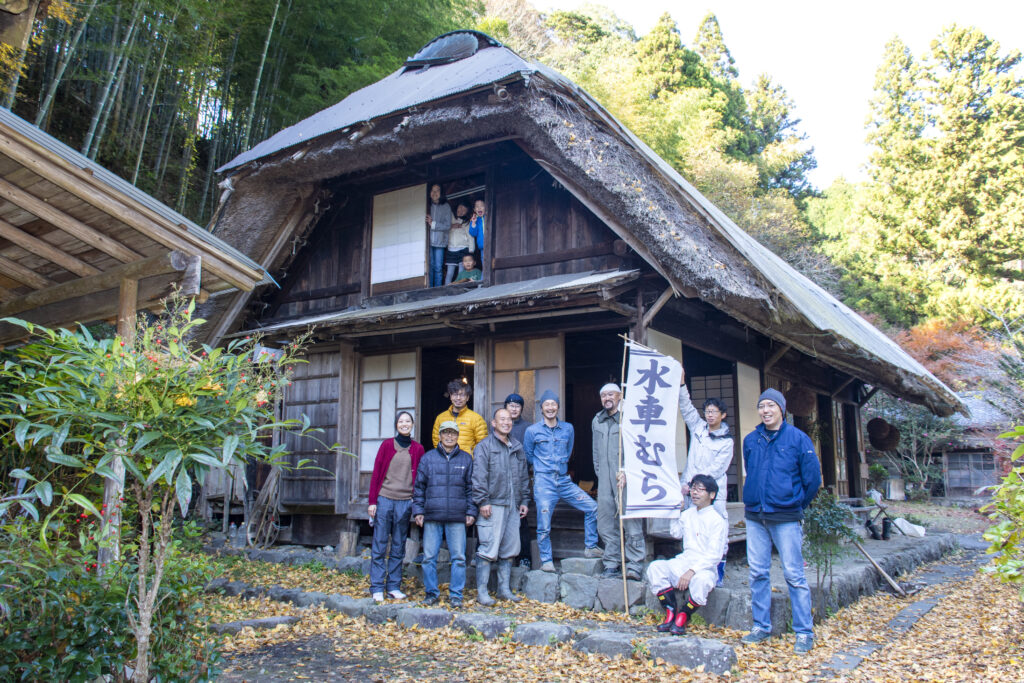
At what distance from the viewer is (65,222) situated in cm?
487

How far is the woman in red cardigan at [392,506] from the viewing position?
6.20m

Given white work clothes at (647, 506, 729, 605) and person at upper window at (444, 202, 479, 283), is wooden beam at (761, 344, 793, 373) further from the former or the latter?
white work clothes at (647, 506, 729, 605)

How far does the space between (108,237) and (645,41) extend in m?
25.7

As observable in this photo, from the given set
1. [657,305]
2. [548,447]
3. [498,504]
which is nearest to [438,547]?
[498,504]

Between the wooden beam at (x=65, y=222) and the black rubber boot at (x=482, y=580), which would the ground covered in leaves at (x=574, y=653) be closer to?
the black rubber boot at (x=482, y=580)

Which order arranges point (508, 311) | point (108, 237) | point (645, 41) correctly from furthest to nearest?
point (645, 41)
point (508, 311)
point (108, 237)

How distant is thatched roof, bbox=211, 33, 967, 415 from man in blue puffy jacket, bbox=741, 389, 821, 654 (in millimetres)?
1448

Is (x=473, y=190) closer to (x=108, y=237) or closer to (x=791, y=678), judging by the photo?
(x=108, y=237)

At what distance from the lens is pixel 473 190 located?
27.4 feet

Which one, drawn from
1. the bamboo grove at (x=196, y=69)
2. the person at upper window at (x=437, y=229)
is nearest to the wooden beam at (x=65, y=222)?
the person at upper window at (x=437, y=229)

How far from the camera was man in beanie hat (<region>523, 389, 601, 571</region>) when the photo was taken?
20.3ft

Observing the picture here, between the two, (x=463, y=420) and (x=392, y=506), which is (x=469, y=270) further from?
(x=392, y=506)

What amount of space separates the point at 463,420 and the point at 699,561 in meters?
2.71

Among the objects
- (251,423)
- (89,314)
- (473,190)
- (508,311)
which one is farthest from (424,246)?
(251,423)
